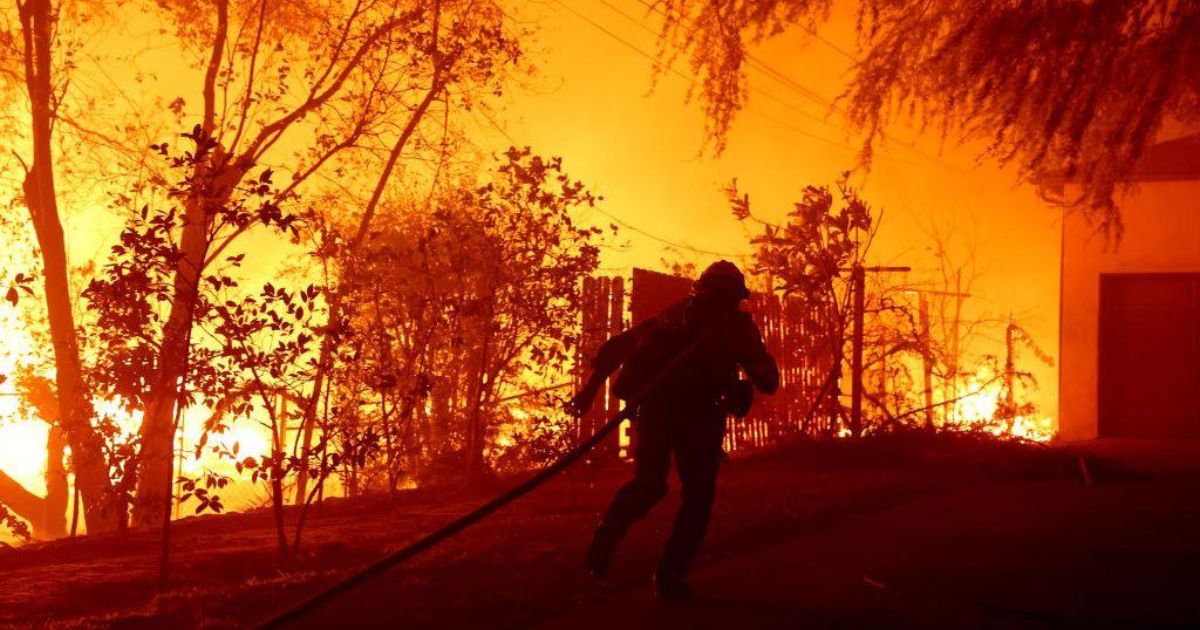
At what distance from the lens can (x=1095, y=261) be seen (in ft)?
64.8

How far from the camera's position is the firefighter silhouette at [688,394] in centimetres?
615

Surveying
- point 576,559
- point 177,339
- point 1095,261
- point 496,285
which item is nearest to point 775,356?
point 496,285

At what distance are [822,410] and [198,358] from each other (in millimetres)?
9069

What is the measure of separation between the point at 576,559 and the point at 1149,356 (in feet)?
48.7

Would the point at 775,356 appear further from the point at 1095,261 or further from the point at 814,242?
the point at 1095,261

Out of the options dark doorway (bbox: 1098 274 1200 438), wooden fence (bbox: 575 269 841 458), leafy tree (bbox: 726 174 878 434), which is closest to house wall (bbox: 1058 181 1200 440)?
dark doorway (bbox: 1098 274 1200 438)

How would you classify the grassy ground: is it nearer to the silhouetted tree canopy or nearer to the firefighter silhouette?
the firefighter silhouette

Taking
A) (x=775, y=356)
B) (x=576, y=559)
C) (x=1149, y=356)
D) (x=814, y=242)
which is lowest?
(x=576, y=559)

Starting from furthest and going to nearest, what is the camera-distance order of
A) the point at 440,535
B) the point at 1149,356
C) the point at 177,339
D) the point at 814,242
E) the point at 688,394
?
the point at 1149,356, the point at 814,242, the point at 177,339, the point at 688,394, the point at 440,535

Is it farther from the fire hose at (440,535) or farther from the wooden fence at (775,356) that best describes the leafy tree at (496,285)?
the fire hose at (440,535)

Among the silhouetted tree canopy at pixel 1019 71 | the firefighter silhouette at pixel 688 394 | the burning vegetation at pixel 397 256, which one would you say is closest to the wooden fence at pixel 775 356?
the burning vegetation at pixel 397 256

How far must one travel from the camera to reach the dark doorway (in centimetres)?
1922

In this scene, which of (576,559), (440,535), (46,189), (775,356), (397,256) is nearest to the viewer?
(440,535)

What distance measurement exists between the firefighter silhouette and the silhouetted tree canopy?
8.72 feet
